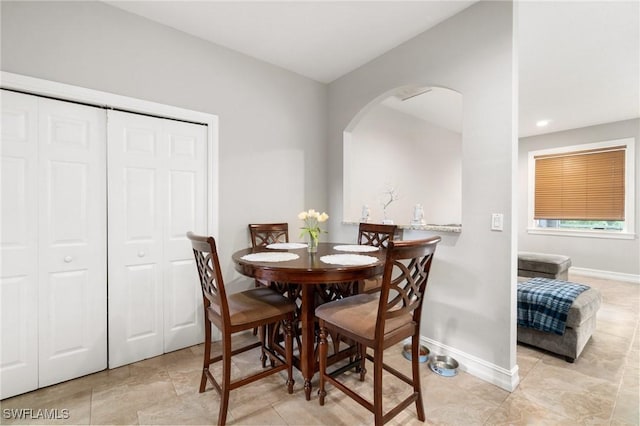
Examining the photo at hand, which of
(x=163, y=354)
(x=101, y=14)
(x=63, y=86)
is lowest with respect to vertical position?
(x=163, y=354)

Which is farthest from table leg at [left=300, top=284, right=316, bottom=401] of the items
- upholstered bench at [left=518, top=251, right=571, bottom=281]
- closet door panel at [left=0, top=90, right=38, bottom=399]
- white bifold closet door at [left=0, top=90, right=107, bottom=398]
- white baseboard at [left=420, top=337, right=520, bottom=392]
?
upholstered bench at [left=518, top=251, right=571, bottom=281]

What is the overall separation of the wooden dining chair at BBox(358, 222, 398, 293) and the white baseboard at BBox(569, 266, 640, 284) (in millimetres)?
5058

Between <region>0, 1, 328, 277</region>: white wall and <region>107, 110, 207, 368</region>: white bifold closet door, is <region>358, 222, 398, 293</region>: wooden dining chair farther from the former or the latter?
<region>107, 110, 207, 368</region>: white bifold closet door

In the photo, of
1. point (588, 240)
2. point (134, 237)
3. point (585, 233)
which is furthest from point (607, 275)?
point (134, 237)

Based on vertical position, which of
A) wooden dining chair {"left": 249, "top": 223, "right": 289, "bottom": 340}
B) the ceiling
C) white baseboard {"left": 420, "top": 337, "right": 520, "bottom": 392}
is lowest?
white baseboard {"left": 420, "top": 337, "right": 520, "bottom": 392}

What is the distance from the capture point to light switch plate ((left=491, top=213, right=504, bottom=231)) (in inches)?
78.4

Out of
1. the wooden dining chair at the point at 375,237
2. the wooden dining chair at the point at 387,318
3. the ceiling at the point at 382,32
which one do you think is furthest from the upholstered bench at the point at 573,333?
the ceiling at the point at 382,32

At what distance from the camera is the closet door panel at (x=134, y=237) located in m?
2.20

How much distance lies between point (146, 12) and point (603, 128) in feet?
23.2

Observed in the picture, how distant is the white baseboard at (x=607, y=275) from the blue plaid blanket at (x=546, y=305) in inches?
137

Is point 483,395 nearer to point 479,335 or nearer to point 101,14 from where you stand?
point 479,335

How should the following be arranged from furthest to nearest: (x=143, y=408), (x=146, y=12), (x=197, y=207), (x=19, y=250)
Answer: (x=197, y=207) < (x=146, y=12) < (x=19, y=250) < (x=143, y=408)

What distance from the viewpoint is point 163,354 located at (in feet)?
7.97

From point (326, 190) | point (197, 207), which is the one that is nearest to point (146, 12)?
point (197, 207)
